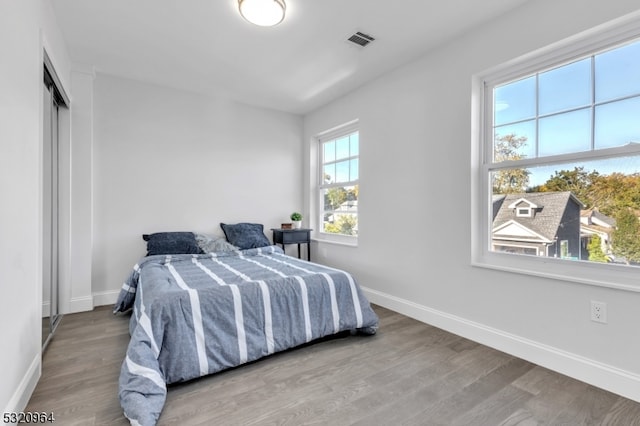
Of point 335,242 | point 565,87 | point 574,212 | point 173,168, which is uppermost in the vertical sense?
point 565,87

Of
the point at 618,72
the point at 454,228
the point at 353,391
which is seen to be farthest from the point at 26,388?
the point at 618,72

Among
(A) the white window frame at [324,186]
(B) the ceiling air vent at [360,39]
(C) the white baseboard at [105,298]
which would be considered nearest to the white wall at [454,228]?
(A) the white window frame at [324,186]

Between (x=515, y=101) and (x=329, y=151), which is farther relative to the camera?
(x=329, y=151)

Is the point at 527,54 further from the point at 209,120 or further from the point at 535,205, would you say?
the point at 209,120

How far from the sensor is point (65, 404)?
1.64 m

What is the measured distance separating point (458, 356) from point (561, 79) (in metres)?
2.08

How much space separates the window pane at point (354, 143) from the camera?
12.9 feet

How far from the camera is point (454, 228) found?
261 cm

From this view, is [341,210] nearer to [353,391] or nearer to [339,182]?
[339,182]

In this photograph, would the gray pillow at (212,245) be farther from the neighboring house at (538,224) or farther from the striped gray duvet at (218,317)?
the neighboring house at (538,224)

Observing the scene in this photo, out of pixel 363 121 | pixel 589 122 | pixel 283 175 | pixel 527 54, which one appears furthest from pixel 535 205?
pixel 283 175

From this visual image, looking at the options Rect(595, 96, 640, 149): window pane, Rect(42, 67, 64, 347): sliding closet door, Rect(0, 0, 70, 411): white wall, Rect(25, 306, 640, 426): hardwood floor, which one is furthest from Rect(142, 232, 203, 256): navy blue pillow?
Rect(595, 96, 640, 149): window pane

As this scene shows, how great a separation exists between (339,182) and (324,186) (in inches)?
14.0

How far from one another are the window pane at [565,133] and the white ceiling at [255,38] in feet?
2.93
